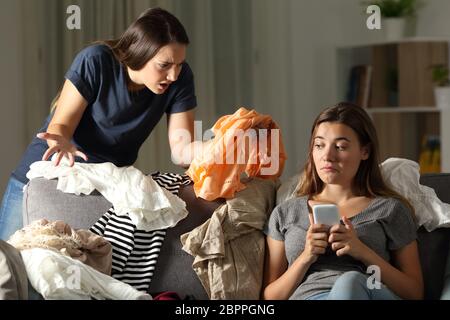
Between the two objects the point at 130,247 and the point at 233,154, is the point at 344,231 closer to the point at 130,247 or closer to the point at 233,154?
the point at 233,154

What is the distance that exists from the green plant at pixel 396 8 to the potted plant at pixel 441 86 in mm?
339

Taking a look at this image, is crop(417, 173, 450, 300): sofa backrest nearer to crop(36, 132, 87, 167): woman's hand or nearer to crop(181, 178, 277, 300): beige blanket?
crop(181, 178, 277, 300): beige blanket

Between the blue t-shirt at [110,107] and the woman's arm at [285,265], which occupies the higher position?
the blue t-shirt at [110,107]

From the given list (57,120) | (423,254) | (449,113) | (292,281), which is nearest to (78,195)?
(57,120)

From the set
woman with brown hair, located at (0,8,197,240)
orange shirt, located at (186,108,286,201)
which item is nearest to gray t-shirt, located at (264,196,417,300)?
orange shirt, located at (186,108,286,201)

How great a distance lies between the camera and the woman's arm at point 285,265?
191cm

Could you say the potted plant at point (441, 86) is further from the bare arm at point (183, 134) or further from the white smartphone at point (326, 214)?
the white smartphone at point (326, 214)

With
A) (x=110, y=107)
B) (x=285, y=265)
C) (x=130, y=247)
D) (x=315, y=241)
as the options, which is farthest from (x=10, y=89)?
(x=315, y=241)

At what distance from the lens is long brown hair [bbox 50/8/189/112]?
2.17 metres

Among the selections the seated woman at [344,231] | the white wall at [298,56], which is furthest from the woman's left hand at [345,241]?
the white wall at [298,56]

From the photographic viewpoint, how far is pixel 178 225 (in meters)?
2.21

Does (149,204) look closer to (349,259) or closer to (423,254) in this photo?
(349,259)

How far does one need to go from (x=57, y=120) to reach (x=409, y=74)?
284cm

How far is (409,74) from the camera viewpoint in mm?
4602
